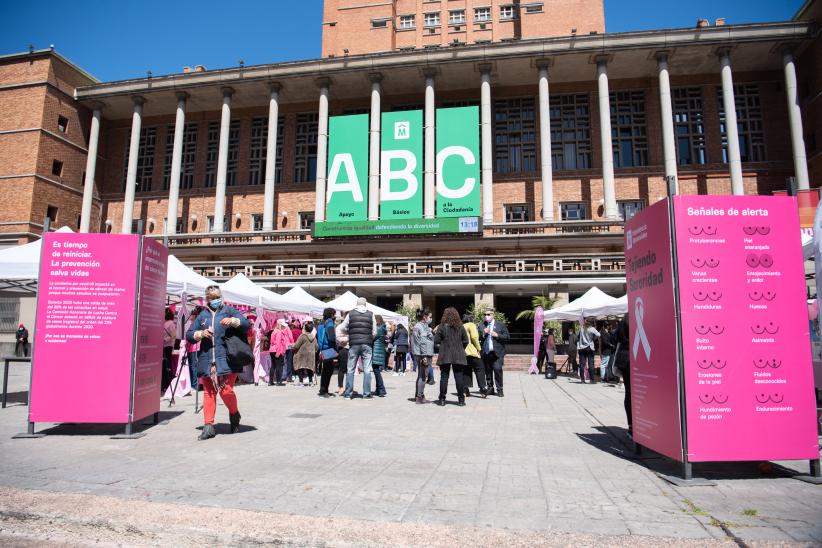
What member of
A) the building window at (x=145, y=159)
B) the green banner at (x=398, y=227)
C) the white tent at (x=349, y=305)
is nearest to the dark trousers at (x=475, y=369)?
the white tent at (x=349, y=305)

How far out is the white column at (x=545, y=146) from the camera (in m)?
30.9

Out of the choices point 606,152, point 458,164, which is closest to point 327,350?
point 458,164

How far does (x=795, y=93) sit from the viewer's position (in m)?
29.1

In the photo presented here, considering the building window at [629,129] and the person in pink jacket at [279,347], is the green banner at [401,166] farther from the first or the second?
the person in pink jacket at [279,347]

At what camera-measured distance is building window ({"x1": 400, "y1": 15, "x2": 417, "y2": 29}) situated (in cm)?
4066

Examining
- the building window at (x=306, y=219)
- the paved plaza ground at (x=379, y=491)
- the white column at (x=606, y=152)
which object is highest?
the white column at (x=606, y=152)

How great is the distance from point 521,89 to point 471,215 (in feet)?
37.1

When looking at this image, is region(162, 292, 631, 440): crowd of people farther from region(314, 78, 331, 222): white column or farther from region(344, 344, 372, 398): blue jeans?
region(314, 78, 331, 222): white column

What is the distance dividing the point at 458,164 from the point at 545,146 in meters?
5.60

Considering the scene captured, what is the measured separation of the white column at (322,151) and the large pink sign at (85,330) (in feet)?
84.2

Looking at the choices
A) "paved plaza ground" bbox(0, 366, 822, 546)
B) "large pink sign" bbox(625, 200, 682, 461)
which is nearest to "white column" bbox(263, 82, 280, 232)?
"paved plaza ground" bbox(0, 366, 822, 546)

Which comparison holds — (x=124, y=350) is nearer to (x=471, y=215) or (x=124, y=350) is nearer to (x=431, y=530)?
(x=431, y=530)

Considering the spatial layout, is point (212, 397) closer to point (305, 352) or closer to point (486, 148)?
point (305, 352)

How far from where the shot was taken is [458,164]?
30266 mm
